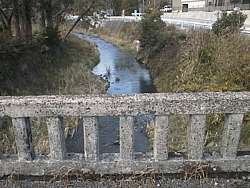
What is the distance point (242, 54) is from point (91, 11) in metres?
17.7

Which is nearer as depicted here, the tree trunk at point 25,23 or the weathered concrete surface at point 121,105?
the weathered concrete surface at point 121,105

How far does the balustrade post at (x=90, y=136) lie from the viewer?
3.71 m

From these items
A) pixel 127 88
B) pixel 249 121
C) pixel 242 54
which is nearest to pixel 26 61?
pixel 127 88

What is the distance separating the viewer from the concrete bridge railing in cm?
365

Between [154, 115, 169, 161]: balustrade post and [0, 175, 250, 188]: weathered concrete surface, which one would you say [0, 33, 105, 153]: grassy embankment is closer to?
[0, 175, 250, 188]: weathered concrete surface

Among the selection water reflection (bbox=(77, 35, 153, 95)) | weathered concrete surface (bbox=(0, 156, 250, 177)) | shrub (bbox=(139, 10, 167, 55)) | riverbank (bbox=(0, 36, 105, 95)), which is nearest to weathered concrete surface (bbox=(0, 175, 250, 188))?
weathered concrete surface (bbox=(0, 156, 250, 177))

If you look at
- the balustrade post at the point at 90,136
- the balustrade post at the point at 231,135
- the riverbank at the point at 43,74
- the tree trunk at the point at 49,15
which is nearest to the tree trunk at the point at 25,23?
the riverbank at the point at 43,74

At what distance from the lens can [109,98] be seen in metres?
3.68

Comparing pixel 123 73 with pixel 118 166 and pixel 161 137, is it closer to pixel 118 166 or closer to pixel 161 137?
pixel 118 166

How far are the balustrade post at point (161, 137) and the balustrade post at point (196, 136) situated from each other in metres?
0.27

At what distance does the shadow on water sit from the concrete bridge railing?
53cm

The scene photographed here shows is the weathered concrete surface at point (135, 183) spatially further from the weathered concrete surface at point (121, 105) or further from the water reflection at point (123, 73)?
the water reflection at point (123, 73)

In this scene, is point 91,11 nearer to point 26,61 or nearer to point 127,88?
point 127,88

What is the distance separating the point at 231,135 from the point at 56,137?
1.89 metres
